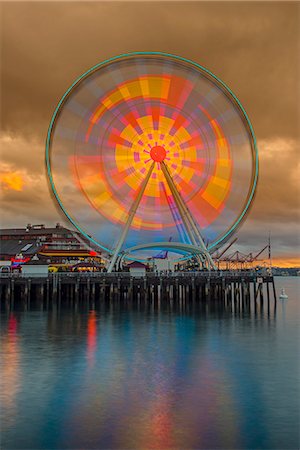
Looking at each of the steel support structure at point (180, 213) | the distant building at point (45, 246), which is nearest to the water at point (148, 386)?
the steel support structure at point (180, 213)

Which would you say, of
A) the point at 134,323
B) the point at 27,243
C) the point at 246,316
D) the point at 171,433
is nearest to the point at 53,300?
the point at 134,323

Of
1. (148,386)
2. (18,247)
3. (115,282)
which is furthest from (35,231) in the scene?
(148,386)

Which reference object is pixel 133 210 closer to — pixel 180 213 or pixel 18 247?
pixel 180 213

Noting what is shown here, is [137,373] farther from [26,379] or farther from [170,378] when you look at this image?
[26,379]

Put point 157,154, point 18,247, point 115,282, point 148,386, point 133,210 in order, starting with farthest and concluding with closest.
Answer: point 18,247 < point 115,282 < point 157,154 < point 133,210 < point 148,386

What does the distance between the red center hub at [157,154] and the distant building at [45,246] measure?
3221 cm

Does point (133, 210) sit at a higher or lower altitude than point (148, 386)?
higher

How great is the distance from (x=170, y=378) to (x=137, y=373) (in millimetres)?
1670

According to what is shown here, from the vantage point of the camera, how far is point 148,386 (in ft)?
60.3

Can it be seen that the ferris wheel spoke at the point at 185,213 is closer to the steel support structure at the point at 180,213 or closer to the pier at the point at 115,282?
the steel support structure at the point at 180,213

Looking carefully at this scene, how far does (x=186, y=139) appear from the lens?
4572 centimetres

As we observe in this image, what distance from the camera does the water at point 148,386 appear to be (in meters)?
13.5

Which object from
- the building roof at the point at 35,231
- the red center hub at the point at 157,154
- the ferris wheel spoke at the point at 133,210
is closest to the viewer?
the ferris wheel spoke at the point at 133,210

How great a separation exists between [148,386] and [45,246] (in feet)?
219
